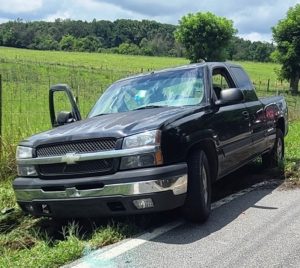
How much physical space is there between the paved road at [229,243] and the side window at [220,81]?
5.08ft

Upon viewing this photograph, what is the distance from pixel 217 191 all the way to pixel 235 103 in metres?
1.24

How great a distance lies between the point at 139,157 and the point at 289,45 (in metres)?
52.0

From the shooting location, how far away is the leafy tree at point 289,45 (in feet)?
175

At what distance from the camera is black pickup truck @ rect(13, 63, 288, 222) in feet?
15.9

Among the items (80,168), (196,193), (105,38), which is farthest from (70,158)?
(105,38)

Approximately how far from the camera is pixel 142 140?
16.1 ft

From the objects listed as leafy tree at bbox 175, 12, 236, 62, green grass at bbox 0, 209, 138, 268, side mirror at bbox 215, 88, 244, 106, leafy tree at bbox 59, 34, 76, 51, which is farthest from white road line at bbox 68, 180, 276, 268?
leafy tree at bbox 59, 34, 76, 51

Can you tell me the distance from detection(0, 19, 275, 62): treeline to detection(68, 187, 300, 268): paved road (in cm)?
9796

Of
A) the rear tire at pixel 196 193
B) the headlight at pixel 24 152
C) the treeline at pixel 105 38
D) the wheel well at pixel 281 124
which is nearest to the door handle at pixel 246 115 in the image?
the rear tire at pixel 196 193

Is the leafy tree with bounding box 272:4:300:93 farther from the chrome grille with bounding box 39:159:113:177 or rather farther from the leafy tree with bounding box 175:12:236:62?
the chrome grille with bounding box 39:159:113:177

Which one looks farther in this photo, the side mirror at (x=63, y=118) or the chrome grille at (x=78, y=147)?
the side mirror at (x=63, y=118)

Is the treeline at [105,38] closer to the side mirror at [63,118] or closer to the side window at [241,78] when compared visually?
the side window at [241,78]

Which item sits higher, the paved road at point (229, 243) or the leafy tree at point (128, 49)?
the leafy tree at point (128, 49)

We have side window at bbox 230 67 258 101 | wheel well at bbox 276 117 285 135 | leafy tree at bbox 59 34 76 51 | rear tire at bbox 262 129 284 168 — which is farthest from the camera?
leafy tree at bbox 59 34 76 51
